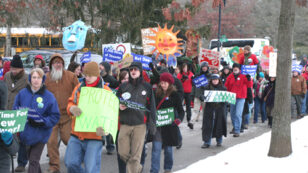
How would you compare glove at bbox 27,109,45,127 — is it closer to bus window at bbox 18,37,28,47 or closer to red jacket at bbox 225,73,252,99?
red jacket at bbox 225,73,252,99

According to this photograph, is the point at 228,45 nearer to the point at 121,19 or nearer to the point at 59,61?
the point at 121,19

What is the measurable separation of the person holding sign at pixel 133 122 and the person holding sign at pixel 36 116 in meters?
0.99

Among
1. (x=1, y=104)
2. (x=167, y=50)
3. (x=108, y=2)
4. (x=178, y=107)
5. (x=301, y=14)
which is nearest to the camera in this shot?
(x=1, y=104)

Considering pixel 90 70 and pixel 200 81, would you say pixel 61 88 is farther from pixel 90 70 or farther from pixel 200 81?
pixel 200 81

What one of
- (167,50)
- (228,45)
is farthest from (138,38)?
(228,45)

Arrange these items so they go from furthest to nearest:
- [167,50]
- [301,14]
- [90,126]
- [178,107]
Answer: [301,14] → [167,50] → [178,107] → [90,126]

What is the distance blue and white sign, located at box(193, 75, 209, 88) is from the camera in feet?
40.9

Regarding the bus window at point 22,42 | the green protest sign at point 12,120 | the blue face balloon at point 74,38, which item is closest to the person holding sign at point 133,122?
the green protest sign at point 12,120

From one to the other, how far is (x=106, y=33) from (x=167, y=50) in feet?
24.1

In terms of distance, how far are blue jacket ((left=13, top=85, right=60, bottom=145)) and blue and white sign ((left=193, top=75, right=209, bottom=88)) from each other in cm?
706

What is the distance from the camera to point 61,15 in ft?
67.3

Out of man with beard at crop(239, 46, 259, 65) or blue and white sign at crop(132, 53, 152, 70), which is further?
man with beard at crop(239, 46, 259, 65)

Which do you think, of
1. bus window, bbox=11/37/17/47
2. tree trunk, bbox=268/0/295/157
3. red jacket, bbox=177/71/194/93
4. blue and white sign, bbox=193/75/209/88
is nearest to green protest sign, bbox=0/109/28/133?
tree trunk, bbox=268/0/295/157

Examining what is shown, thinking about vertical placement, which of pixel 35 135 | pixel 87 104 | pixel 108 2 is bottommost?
pixel 35 135
